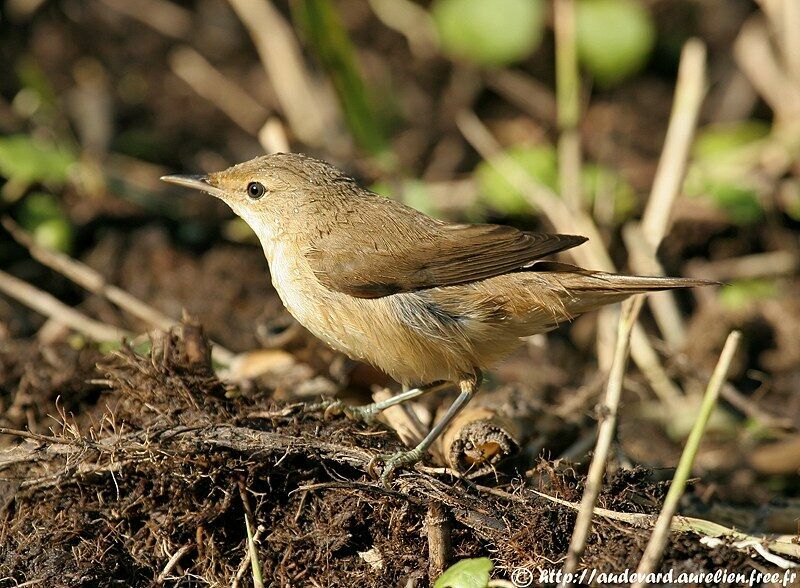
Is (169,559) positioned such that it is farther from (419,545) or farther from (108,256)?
(108,256)

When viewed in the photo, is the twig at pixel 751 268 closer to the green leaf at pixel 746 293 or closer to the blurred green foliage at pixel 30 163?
the green leaf at pixel 746 293

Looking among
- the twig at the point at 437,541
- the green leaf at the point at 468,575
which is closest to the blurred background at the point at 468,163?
the twig at the point at 437,541

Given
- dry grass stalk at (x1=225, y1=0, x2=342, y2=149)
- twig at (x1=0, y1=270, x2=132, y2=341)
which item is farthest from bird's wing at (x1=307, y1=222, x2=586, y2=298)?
dry grass stalk at (x1=225, y1=0, x2=342, y2=149)

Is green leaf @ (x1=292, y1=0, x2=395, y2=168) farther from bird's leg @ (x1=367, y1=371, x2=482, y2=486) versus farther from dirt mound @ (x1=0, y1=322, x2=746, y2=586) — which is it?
dirt mound @ (x1=0, y1=322, x2=746, y2=586)

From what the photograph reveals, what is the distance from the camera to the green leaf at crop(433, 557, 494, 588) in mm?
3244

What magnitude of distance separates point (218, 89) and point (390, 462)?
528 centimetres

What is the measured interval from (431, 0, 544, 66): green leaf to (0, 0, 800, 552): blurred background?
0.02 metres

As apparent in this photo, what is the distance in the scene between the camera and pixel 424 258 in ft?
14.3

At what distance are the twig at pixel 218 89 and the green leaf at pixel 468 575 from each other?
5375 mm

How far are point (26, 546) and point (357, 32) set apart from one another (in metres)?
6.07

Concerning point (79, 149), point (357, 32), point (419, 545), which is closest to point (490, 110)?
point (357, 32)

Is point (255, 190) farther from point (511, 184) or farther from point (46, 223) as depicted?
point (511, 184)

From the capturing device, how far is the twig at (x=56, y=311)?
18.0 feet

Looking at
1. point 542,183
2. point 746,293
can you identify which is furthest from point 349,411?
point 746,293
